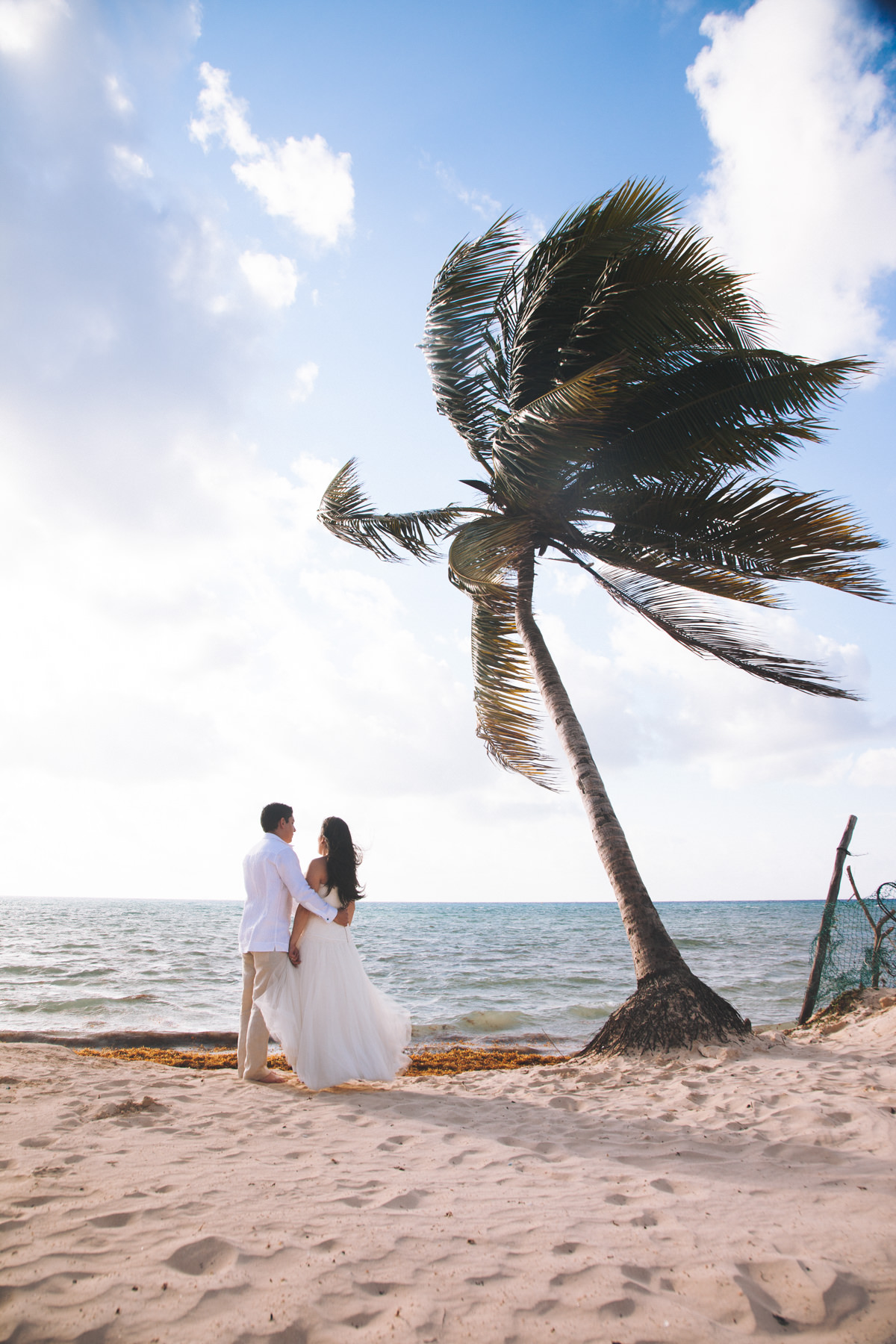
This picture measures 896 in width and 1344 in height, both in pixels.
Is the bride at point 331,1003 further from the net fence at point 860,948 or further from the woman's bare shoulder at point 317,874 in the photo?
the net fence at point 860,948

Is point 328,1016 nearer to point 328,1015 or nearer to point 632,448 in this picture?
point 328,1015

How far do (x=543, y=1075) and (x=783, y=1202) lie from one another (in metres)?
3.18

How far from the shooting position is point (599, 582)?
9.07m

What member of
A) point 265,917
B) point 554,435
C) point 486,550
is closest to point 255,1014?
point 265,917

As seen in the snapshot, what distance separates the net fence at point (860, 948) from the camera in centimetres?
777

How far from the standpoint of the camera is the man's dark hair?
18.7 feet

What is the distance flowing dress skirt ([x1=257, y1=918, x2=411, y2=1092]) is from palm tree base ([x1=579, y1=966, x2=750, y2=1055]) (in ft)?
7.18

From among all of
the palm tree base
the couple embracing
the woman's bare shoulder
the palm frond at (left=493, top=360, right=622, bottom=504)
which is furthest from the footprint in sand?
the palm frond at (left=493, top=360, right=622, bottom=504)

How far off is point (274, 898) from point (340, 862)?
23.4 inches

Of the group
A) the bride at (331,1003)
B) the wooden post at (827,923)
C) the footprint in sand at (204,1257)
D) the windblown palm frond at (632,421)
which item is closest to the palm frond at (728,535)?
the windblown palm frond at (632,421)

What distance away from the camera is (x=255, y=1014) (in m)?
5.56

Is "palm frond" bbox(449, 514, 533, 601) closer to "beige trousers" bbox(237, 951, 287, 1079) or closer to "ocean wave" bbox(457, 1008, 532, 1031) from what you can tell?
"beige trousers" bbox(237, 951, 287, 1079)

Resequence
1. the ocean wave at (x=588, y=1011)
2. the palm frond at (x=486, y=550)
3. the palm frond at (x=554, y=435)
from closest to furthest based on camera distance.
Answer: the palm frond at (x=554, y=435) < the palm frond at (x=486, y=550) < the ocean wave at (x=588, y=1011)

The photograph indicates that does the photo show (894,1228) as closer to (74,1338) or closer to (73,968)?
(74,1338)
